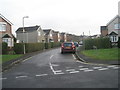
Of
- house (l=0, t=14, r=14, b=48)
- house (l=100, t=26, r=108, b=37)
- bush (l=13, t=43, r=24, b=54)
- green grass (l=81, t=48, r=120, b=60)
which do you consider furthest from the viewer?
house (l=100, t=26, r=108, b=37)

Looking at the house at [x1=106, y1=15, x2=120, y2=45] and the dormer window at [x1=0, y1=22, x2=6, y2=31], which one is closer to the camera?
the dormer window at [x1=0, y1=22, x2=6, y2=31]

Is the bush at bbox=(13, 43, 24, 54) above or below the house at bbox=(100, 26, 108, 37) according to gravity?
below

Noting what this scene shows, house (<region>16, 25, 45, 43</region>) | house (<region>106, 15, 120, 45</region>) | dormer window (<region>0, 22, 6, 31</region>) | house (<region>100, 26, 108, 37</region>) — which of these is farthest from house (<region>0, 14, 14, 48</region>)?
house (<region>100, 26, 108, 37</region>)

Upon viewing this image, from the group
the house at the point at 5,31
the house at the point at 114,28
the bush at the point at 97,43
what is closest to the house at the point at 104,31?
the house at the point at 114,28

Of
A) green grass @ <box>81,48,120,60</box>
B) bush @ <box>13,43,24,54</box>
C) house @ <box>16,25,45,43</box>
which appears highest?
house @ <box>16,25,45,43</box>

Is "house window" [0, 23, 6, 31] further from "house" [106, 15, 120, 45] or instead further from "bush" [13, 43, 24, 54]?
"house" [106, 15, 120, 45]

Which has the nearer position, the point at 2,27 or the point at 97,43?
the point at 97,43

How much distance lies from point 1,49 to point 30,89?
1965 centimetres

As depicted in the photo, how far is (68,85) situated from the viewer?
7.50m

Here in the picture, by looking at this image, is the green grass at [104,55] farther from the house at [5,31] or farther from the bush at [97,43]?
the house at [5,31]

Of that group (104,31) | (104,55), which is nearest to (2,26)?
(104,55)

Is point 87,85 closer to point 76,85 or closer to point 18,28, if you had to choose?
point 76,85

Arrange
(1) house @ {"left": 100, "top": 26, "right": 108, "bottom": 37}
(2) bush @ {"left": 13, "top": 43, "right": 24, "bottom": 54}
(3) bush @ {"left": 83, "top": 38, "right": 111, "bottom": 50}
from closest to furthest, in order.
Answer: (2) bush @ {"left": 13, "top": 43, "right": 24, "bottom": 54}
(3) bush @ {"left": 83, "top": 38, "right": 111, "bottom": 50}
(1) house @ {"left": 100, "top": 26, "right": 108, "bottom": 37}

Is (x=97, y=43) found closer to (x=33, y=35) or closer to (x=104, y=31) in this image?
(x=104, y=31)
